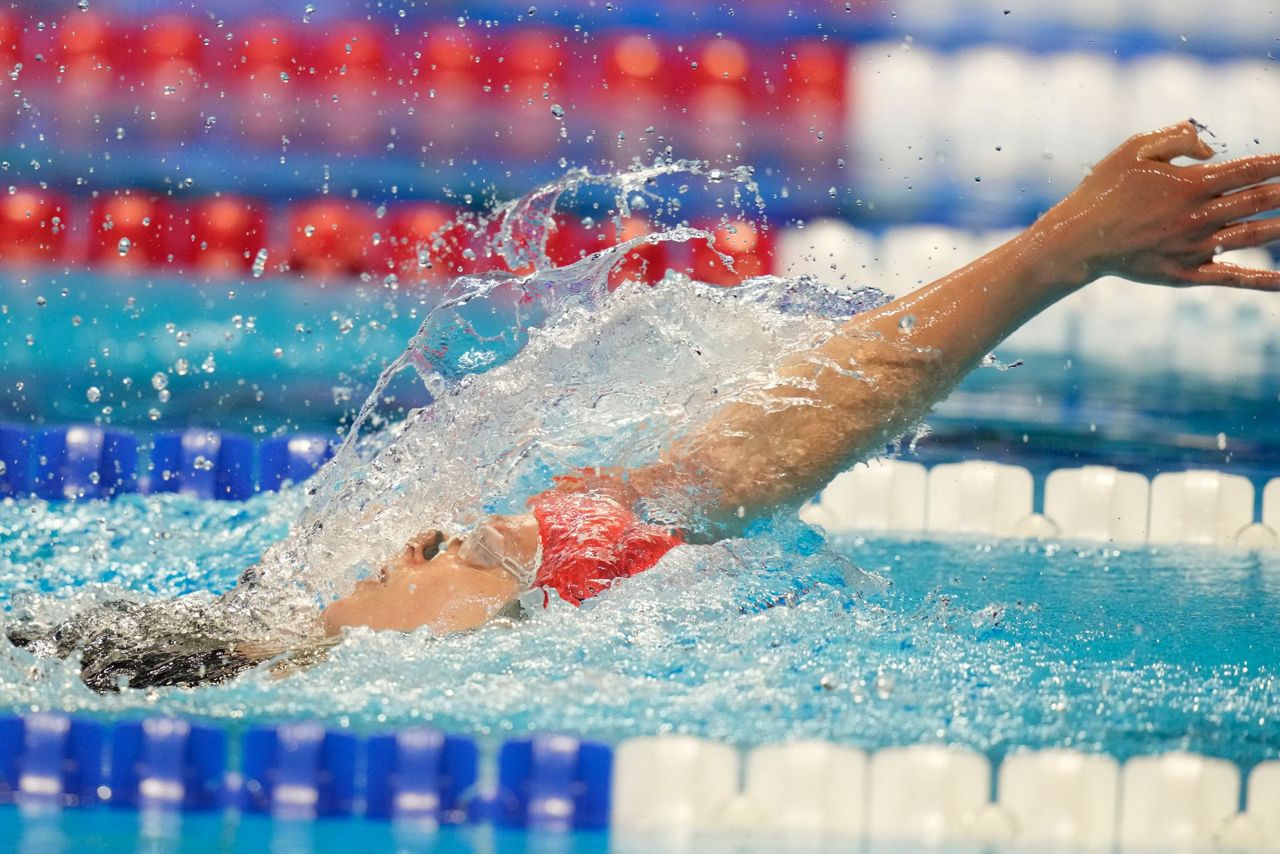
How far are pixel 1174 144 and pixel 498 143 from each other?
327 cm

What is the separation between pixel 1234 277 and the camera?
156 cm

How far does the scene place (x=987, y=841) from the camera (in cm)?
167

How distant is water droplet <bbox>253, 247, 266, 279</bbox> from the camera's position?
14.4 ft

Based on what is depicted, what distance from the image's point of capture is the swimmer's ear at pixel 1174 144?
62.7 inches

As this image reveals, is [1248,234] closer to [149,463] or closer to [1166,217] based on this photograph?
[1166,217]

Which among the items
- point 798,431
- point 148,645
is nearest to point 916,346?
point 798,431

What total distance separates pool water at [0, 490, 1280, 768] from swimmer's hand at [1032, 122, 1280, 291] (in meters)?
0.52

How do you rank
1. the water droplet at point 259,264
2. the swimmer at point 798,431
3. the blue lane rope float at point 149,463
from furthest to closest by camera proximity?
1. the water droplet at point 259,264
2. the blue lane rope float at point 149,463
3. the swimmer at point 798,431

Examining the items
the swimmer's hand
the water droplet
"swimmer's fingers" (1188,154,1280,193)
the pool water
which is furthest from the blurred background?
"swimmer's fingers" (1188,154,1280,193)

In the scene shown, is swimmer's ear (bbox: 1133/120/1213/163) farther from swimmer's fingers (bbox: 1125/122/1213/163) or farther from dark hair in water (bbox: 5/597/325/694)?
dark hair in water (bbox: 5/597/325/694)

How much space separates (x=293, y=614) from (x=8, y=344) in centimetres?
296

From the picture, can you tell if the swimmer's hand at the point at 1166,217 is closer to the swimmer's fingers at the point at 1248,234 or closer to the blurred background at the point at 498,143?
the swimmer's fingers at the point at 1248,234

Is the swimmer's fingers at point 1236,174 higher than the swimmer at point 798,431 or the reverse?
higher

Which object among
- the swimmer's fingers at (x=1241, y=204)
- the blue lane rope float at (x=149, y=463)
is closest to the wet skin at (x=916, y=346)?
the swimmer's fingers at (x=1241, y=204)
